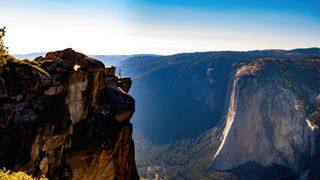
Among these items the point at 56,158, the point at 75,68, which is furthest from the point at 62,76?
the point at 56,158

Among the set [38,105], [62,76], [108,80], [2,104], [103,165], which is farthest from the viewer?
[108,80]

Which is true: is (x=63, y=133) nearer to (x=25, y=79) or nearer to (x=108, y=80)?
(x=25, y=79)

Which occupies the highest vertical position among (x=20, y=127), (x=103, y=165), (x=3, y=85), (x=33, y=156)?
(x=3, y=85)

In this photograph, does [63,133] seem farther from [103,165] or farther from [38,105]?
[103,165]

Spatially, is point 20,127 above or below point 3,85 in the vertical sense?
below

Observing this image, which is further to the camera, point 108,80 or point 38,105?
point 108,80

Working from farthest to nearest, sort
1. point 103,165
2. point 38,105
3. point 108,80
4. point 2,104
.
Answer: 1. point 108,80
2. point 103,165
3. point 38,105
4. point 2,104
